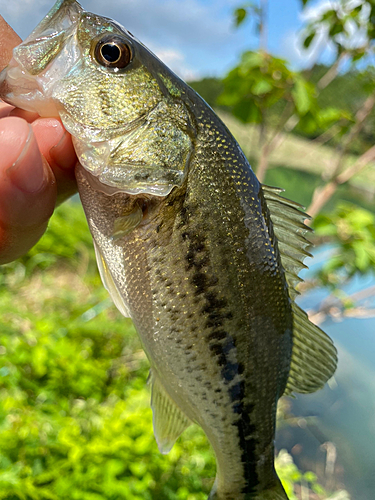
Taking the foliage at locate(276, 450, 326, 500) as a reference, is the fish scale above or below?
above

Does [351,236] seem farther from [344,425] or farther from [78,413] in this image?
[78,413]

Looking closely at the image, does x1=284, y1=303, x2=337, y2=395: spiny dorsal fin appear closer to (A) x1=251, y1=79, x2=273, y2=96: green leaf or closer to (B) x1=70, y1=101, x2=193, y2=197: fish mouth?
(B) x1=70, y1=101, x2=193, y2=197: fish mouth

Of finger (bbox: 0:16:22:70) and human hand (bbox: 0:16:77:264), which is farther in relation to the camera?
finger (bbox: 0:16:22:70)

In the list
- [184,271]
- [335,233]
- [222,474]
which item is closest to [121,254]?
[184,271]

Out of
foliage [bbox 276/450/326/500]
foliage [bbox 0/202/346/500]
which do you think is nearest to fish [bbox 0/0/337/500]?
foliage [bbox 0/202/346/500]

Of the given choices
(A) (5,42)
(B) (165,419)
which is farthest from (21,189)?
(B) (165,419)

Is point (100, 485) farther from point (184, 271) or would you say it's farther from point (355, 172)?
point (355, 172)

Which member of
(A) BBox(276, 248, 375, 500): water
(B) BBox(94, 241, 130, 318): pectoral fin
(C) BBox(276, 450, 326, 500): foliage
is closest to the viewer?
(B) BBox(94, 241, 130, 318): pectoral fin

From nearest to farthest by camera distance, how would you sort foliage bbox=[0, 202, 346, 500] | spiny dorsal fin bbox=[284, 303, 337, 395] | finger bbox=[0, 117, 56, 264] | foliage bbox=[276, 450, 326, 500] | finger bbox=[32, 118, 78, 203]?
finger bbox=[0, 117, 56, 264], finger bbox=[32, 118, 78, 203], spiny dorsal fin bbox=[284, 303, 337, 395], foliage bbox=[0, 202, 346, 500], foliage bbox=[276, 450, 326, 500]

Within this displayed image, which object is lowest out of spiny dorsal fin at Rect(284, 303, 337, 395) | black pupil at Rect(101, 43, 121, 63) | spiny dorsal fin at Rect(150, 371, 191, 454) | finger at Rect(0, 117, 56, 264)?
spiny dorsal fin at Rect(150, 371, 191, 454)
